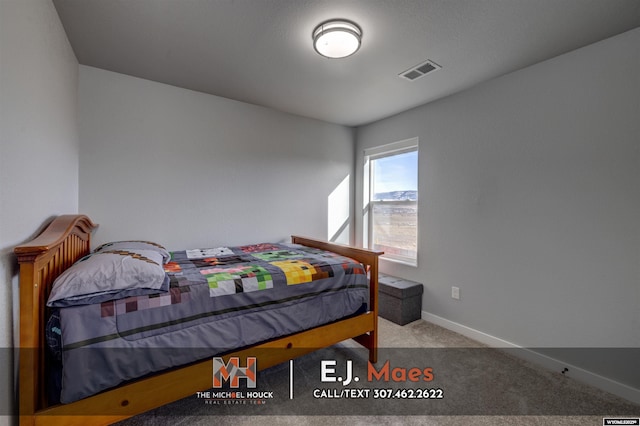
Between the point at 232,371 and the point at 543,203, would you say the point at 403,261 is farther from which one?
the point at 232,371

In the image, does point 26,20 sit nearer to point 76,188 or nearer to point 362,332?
point 76,188

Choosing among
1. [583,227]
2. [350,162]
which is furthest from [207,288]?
[350,162]

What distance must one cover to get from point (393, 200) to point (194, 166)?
228cm

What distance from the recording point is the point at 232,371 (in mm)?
1618

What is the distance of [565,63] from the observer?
2035 millimetres

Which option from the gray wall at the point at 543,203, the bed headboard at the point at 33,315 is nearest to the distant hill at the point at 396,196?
the gray wall at the point at 543,203

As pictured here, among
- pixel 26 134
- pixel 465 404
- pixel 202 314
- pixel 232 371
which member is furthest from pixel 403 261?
pixel 26 134

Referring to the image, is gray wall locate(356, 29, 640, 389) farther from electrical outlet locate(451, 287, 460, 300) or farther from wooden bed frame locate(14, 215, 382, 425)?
wooden bed frame locate(14, 215, 382, 425)

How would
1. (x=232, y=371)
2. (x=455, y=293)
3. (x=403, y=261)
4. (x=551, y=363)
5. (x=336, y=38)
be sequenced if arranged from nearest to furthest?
1. (x=232, y=371)
2. (x=336, y=38)
3. (x=551, y=363)
4. (x=455, y=293)
5. (x=403, y=261)

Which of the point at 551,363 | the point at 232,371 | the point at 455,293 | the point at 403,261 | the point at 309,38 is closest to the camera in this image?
the point at 232,371

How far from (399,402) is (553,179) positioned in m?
1.93

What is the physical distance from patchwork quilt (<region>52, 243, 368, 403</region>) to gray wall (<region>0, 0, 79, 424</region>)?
9.2 inches

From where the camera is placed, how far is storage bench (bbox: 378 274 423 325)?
2840 mm

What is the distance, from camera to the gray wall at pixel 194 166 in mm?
2340
